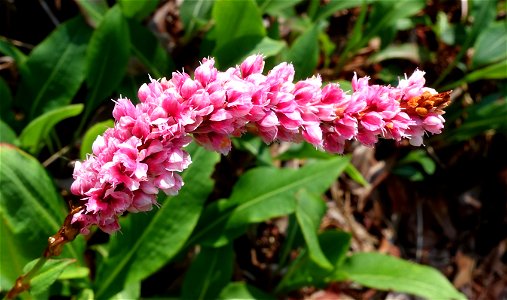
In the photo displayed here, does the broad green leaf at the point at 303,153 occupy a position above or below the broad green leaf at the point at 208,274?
below

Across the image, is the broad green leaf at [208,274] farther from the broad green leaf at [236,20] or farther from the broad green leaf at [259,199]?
the broad green leaf at [236,20]

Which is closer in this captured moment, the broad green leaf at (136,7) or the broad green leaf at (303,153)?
the broad green leaf at (136,7)

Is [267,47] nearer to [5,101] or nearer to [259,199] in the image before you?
[259,199]

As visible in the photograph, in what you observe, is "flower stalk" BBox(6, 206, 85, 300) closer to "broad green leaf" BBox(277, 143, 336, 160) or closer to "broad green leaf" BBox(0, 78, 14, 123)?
"broad green leaf" BBox(0, 78, 14, 123)

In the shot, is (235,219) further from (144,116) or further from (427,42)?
(427,42)

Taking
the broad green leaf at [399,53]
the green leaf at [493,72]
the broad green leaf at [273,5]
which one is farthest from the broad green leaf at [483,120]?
the broad green leaf at [273,5]

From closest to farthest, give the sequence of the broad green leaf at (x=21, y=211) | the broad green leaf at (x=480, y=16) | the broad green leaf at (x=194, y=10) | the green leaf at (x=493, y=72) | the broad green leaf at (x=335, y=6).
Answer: the broad green leaf at (x=21, y=211)
the broad green leaf at (x=194, y=10)
the broad green leaf at (x=335, y=6)
the green leaf at (x=493, y=72)
the broad green leaf at (x=480, y=16)

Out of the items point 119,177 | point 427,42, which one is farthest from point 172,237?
point 427,42

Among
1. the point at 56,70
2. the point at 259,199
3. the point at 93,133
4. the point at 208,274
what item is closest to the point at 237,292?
the point at 208,274
